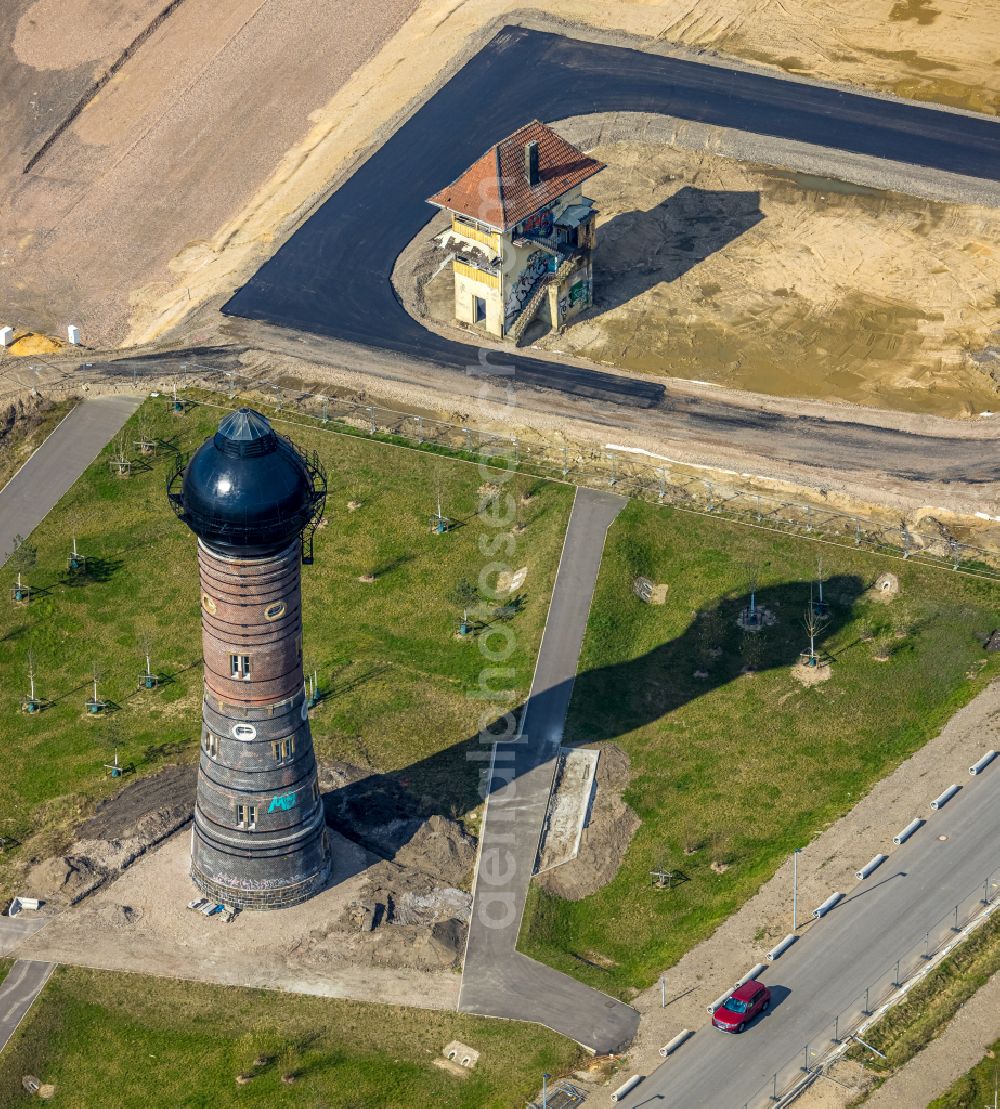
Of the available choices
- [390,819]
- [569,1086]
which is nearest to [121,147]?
[390,819]

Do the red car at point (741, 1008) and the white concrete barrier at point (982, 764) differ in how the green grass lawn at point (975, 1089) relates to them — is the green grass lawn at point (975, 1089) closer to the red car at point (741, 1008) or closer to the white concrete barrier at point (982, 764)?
the red car at point (741, 1008)

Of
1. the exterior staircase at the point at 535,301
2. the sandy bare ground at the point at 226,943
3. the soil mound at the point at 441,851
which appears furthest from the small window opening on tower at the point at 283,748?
the exterior staircase at the point at 535,301

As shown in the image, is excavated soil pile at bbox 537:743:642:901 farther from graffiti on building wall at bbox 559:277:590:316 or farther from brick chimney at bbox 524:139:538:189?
brick chimney at bbox 524:139:538:189

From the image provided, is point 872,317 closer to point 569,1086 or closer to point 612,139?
point 612,139

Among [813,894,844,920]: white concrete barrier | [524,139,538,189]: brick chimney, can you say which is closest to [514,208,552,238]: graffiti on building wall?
[524,139,538,189]: brick chimney

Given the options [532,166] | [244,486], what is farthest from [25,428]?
[244,486]

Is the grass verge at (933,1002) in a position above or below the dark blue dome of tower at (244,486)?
below
